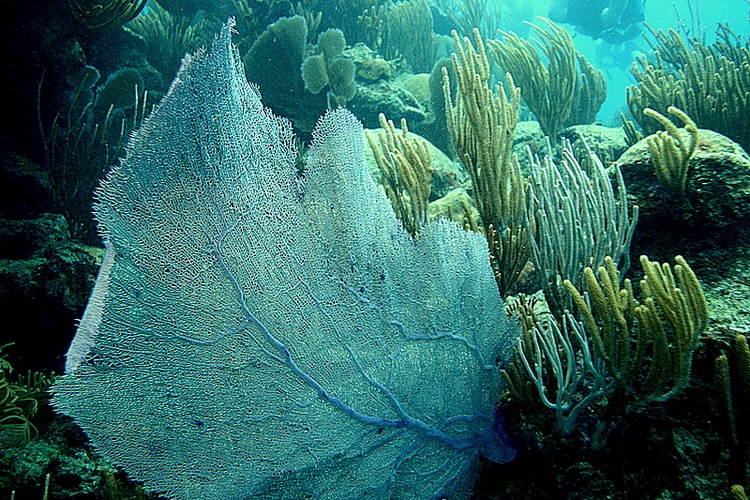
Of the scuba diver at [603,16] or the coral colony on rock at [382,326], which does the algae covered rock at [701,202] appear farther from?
the scuba diver at [603,16]

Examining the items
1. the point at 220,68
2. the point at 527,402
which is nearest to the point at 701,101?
the point at 527,402

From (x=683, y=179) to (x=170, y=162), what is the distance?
118 inches

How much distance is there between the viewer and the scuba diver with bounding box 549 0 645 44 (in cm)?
2073

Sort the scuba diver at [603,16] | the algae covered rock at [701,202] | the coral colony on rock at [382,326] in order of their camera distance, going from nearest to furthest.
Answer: the coral colony on rock at [382,326] < the algae covered rock at [701,202] < the scuba diver at [603,16]

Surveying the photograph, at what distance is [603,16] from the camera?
69.6 ft

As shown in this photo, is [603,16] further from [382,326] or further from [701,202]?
[382,326]

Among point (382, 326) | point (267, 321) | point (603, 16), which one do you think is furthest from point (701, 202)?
point (603, 16)

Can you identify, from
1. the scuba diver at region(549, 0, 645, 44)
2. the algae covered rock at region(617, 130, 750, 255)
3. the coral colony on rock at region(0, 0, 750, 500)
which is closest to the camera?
the coral colony on rock at region(0, 0, 750, 500)

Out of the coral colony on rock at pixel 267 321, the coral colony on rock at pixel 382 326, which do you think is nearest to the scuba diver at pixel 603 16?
the coral colony on rock at pixel 382 326

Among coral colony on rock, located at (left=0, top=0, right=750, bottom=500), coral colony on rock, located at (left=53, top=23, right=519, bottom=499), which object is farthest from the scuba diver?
coral colony on rock, located at (left=53, top=23, right=519, bottom=499)

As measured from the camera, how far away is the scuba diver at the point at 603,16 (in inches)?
816

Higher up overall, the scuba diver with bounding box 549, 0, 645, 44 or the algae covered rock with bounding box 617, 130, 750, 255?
the scuba diver with bounding box 549, 0, 645, 44

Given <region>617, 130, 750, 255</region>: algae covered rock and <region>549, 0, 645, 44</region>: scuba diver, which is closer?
<region>617, 130, 750, 255</region>: algae covered rock

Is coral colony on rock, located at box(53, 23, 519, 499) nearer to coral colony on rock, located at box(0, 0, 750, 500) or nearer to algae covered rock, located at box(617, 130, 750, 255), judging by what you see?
coral colony on rock, located at box(0, 0, 750, 500)
